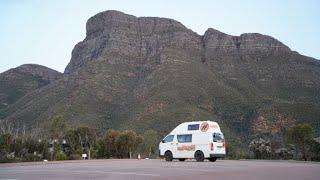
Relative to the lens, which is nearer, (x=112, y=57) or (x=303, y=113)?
(x=303, y=113)

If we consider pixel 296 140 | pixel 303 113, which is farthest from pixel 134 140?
pixel 303 113

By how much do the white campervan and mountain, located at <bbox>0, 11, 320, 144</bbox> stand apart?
1683 inches

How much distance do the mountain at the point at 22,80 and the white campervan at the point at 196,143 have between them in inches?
3696

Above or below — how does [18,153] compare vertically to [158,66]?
below

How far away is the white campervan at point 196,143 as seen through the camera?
2950cm

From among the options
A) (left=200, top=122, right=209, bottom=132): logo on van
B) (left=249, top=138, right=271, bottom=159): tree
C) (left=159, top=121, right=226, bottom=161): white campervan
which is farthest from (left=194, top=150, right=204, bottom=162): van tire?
(left=249, top=138, right=271, bottom=159): tree

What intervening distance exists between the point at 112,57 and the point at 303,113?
48.3 meters

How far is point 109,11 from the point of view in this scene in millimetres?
142375

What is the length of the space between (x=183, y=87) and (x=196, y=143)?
60.1 m

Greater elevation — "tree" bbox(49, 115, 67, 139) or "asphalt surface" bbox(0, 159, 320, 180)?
"tree" bbox(49, 115, 67, 139)

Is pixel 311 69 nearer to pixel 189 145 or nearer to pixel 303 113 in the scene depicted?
pixel 303 113

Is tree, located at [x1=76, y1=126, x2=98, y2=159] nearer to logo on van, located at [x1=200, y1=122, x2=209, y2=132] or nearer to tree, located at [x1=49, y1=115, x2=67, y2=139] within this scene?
tree, located at [x1=49, y1=115, x2=67, y2=139]

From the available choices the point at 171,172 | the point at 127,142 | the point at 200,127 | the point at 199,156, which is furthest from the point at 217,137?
the point at 127,142

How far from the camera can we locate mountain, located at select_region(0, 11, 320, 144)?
8281 centimetres
